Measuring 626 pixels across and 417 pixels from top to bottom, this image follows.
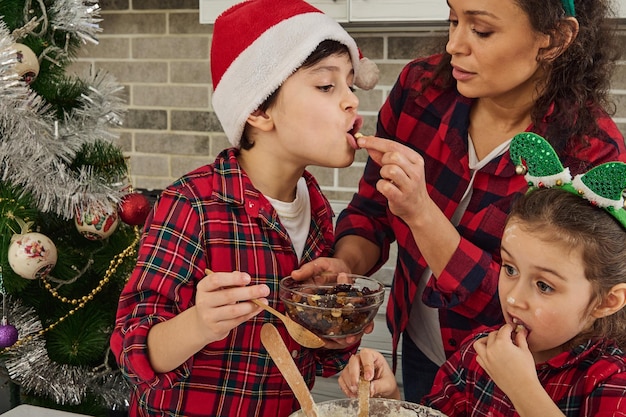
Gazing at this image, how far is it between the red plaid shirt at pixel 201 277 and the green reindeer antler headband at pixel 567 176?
49 cm

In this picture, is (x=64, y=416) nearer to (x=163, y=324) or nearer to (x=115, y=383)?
(x=163, y=324)

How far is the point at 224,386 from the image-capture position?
1.31 metres

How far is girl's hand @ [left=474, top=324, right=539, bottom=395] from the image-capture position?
1021 mm

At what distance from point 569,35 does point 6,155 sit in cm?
133

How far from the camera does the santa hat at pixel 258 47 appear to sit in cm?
131

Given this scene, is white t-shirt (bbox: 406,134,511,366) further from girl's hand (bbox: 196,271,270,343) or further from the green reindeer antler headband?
girl's hand (bbox: 196,271,270,343)

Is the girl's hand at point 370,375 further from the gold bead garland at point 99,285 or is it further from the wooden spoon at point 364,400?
the gold bead garland at point 99,285

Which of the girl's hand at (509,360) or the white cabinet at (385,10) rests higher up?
the white cabinet at (385,10)

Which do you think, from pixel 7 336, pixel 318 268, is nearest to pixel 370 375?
pixel 318 268

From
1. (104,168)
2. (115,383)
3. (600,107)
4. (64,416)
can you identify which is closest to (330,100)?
(600,107)

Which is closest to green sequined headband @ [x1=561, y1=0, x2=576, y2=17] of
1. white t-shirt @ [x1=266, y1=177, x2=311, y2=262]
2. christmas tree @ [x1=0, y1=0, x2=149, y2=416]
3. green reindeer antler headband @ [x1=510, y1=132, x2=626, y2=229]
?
green reindeer antler headband @ [x1=510, y1=132, x2=626, y2=229]

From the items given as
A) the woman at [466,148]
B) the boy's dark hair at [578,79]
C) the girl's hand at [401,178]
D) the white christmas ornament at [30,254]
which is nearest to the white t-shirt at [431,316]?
the woman at [466,148]

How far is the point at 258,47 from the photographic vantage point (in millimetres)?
1317

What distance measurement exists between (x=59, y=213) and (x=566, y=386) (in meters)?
1.30
